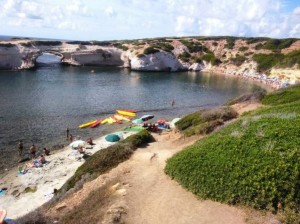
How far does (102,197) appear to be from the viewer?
18.0 meters

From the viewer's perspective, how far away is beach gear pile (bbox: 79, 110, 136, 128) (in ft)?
144

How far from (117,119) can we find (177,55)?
7569cm

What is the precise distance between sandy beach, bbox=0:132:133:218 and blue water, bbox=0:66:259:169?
3147 mm

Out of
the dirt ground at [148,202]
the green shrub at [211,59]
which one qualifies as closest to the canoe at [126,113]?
the dirt ground at [148,202]

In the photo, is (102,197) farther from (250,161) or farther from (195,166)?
(250,161)

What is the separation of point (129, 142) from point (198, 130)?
20.9 ft

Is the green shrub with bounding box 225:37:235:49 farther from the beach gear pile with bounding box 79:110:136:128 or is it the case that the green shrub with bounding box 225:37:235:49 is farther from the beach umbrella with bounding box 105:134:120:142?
the beach umbrella with bounding box 105:134:120:142

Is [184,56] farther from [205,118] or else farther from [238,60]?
[205,118]

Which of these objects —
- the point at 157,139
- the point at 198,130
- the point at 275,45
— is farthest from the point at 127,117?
the point at 275,45

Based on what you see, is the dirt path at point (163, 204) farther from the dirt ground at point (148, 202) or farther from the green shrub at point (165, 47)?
the green shrub at point (165, 47)

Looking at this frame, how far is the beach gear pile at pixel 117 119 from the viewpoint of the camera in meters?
43.8

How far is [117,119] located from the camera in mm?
46656

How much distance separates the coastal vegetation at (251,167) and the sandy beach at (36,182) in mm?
11058

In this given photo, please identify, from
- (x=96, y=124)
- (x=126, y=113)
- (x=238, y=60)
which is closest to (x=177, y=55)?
(x=238, y=60)
